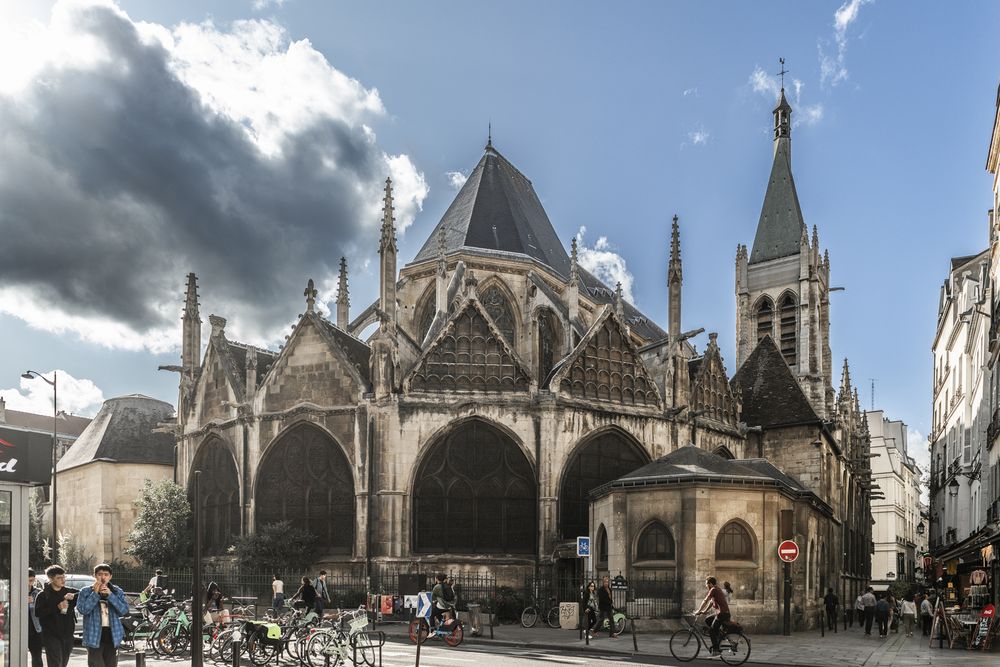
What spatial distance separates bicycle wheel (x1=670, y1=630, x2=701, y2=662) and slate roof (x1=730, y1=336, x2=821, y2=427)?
22000mm

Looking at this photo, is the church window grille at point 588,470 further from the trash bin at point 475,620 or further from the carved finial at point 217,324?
the carved finial at point 217,324

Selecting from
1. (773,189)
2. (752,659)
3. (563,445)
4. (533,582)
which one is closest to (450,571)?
(533,582)

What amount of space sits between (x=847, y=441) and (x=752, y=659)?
33.3 metres

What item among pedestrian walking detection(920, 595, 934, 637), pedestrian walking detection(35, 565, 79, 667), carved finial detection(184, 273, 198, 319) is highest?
carved finial detection(184, 273, 198, 319)

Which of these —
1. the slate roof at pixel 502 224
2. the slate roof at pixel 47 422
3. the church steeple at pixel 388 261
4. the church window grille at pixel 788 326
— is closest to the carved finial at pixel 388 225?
the church steeple at pixel 388 261

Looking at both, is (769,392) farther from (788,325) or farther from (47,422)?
(47,422)

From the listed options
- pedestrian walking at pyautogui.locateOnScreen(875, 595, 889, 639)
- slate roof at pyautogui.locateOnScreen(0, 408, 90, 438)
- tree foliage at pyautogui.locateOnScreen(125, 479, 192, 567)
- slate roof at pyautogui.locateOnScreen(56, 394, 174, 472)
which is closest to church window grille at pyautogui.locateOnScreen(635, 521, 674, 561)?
pedestrian walking at pyautogui.locateOnScreen(875, 595, 889, 639)

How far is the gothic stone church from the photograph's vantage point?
2502 cm

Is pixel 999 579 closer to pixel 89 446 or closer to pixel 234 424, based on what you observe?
pixel 234 424

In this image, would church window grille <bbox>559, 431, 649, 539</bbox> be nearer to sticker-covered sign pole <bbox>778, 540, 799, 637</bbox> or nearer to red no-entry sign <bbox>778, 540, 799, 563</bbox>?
sticker-covered sign pole <bbox>778, 540, 799, 637</bbox>

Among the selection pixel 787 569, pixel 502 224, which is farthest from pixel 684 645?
pixel 502 224

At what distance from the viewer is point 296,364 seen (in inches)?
1282

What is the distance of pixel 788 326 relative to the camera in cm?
5644

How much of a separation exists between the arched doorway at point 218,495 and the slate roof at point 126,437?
28.2 ft
